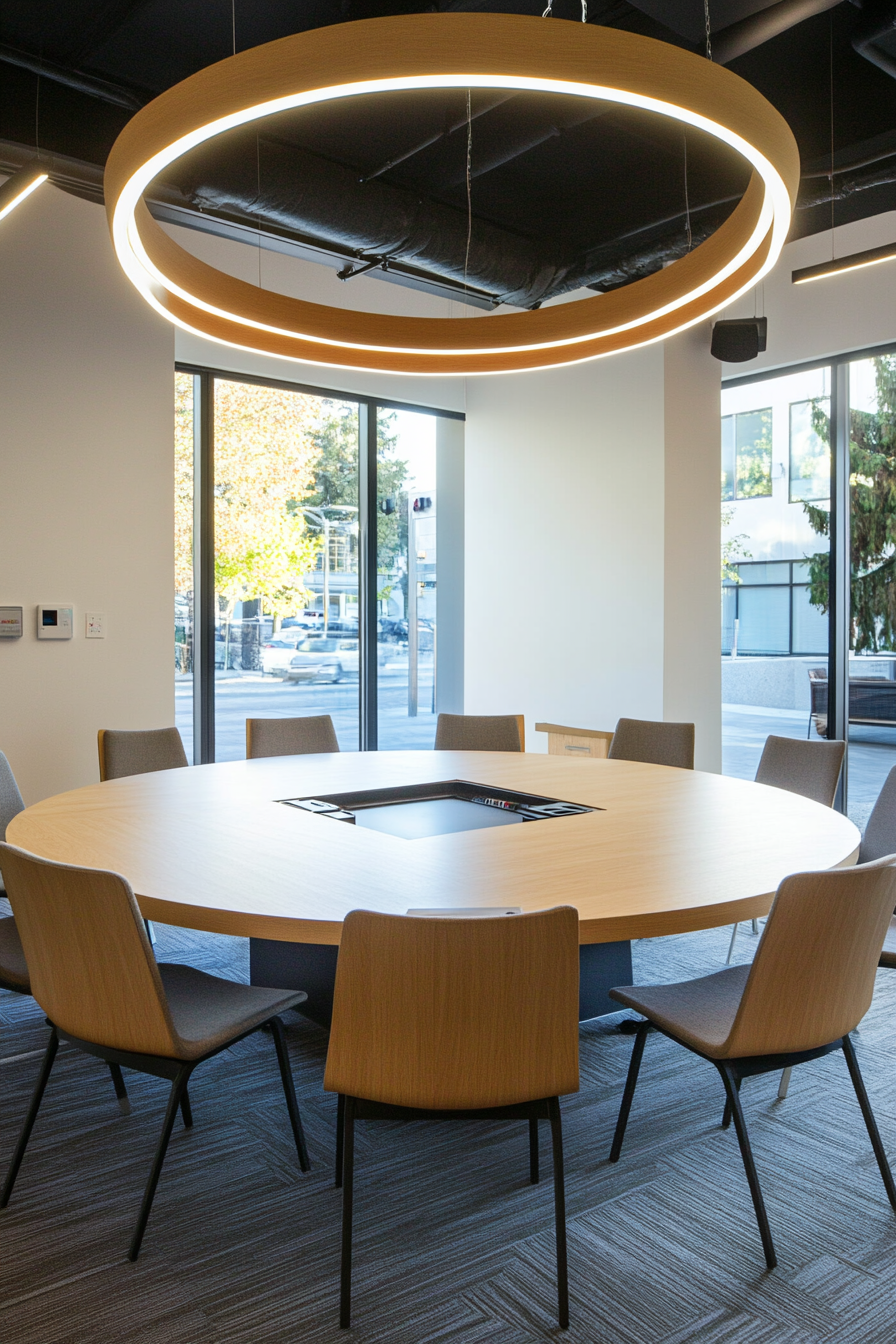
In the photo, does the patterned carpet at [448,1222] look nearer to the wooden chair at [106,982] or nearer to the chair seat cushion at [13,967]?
the wooden chair at [106,982]

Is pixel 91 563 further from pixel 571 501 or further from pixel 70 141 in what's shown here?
pixel 571 501

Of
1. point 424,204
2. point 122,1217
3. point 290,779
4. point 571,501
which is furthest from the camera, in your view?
point 571,501

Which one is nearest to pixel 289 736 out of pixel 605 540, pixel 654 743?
pixel 654 743

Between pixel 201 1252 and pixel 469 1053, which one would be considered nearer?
pixel 469 1053

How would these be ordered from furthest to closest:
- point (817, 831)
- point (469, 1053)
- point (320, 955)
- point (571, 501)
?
1. point (571, 501)
2. point (320, 955)
3. point (817, 831)
4. point (469, 1053)

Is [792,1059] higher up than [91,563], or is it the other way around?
[91,563]

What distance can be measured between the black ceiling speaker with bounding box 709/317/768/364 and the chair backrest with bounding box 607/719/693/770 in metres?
2.34

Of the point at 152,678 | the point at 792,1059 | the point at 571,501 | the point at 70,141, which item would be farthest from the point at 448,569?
the point at 792,1059

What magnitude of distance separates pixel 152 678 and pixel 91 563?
2.56 ft

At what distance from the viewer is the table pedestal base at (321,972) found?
10.8 feet

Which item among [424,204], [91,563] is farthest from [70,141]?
[91,563]

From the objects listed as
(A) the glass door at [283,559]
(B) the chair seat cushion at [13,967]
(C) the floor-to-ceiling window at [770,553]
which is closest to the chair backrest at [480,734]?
(A) the glass door at [283,559]

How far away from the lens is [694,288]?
11.0 feet

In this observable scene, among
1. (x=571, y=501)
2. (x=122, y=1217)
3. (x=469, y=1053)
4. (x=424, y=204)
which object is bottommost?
(x=122, y=1217)
